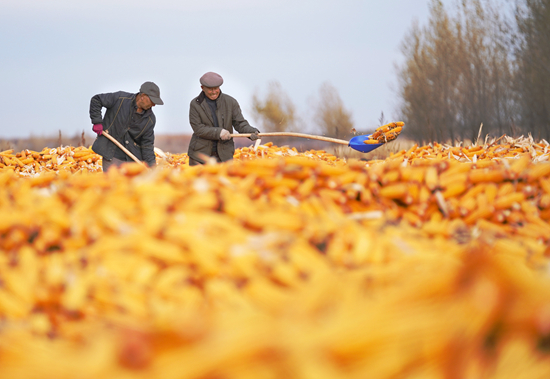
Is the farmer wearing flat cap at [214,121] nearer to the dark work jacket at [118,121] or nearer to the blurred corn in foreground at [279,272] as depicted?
the dark work jacket at [118,121]

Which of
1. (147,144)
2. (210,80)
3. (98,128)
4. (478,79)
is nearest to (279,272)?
(210,80)

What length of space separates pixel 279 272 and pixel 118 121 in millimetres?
5007

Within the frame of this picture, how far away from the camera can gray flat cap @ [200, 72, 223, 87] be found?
539cm

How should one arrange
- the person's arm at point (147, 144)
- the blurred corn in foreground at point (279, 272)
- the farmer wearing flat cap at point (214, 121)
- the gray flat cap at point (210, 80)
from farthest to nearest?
1. the person's arm at point (147, 144)
2. the farmer wearing flat cap at point (214, 121)
3. the gray flat cap at point (210, 80)
4. the blurred corn in foreground at point (279, 272)

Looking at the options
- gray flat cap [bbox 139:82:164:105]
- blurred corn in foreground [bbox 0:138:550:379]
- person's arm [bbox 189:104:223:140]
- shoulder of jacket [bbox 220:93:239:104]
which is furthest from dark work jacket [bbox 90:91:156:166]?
blurred corn in foreground [bbox 0:138:550:379]

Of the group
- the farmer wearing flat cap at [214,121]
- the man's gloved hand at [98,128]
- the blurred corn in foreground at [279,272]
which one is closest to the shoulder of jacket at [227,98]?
the farmer wearing flat cap at [214,121]

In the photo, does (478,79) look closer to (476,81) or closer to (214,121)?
(476,81)

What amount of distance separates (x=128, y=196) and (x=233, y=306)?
2.65 ft

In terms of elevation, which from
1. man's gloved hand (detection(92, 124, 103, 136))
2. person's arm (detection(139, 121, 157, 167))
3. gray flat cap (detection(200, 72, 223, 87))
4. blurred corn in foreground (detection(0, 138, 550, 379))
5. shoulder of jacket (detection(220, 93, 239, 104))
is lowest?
blurred corn in foreground (detection(0, 138, 550, 379))

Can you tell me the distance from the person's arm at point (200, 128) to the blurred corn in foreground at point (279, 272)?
3087 mm

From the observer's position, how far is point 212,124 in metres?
5.76

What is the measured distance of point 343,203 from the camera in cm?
210

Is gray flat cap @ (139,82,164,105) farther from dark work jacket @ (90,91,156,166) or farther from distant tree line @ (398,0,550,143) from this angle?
distant tree line @ (398,0,550,143)

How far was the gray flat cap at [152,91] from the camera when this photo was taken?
545cm
